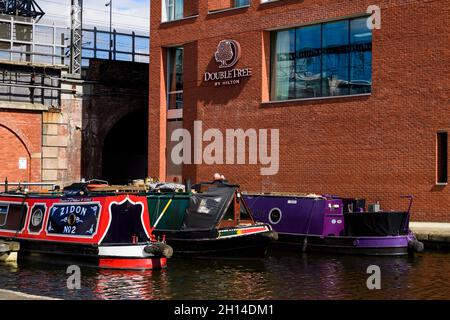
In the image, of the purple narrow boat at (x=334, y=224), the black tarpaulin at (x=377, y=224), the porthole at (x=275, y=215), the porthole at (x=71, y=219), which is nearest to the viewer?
the porthole at (x=71, y=219)

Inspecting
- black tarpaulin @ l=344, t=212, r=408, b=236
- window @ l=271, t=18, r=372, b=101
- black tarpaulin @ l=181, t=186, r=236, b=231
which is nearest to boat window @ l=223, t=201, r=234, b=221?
black tarpaulin @ l=181, t=186, r=236, b=231

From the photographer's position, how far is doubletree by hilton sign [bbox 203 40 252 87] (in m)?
32.7

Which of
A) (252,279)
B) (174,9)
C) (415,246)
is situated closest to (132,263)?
(252,279)

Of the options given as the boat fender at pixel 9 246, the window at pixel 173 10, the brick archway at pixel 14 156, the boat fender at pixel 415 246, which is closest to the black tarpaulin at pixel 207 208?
the boat fender at pixel 9 246

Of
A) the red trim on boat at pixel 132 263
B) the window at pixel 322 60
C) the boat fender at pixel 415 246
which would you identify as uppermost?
the window at pixel 322 60

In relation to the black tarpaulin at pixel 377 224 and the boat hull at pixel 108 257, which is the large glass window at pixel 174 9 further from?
the boat hull at pixel 108 257

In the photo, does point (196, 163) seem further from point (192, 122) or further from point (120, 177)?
point (120, 177)

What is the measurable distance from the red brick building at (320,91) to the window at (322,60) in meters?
0.04

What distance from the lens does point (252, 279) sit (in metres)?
17.9

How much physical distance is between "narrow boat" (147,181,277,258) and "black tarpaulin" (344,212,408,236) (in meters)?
3.18

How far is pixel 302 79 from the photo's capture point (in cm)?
3081

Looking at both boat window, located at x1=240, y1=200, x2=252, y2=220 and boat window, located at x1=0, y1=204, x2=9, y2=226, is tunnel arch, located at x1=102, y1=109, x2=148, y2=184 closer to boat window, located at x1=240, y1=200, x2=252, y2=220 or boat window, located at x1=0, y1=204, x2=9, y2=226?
boat window, located at x1=0, y1=204, x2=9, y2=226

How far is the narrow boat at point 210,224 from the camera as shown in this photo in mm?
20984

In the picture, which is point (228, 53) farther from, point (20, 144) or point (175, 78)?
point (20, 144)
